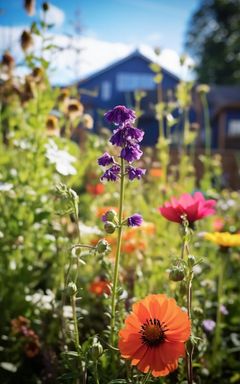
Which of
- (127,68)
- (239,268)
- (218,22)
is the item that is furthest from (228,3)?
(239,268)

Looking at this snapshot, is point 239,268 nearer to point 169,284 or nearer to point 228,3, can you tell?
point 169,284

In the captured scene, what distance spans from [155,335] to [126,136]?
32 centimetres

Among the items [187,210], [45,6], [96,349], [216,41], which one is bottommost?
[96,349]

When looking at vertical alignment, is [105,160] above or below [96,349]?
above

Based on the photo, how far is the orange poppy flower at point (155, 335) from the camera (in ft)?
2.19

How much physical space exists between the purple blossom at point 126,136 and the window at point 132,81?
17.6 meters

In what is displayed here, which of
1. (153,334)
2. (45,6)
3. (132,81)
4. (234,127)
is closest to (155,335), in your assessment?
(153,334)

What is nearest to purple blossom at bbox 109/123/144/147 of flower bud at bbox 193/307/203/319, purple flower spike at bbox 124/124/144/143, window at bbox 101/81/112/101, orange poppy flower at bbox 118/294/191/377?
purple flower spike at bbox 124/124/144/143

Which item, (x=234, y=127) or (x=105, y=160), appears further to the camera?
(x=234, y=127)

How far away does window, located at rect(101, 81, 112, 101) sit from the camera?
720 inches

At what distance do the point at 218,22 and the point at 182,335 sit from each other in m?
24.9

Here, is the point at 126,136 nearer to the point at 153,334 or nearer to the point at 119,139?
the point at 119,139

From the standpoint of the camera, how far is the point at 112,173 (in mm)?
740

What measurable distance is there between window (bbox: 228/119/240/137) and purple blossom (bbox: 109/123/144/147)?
15.7 metres
